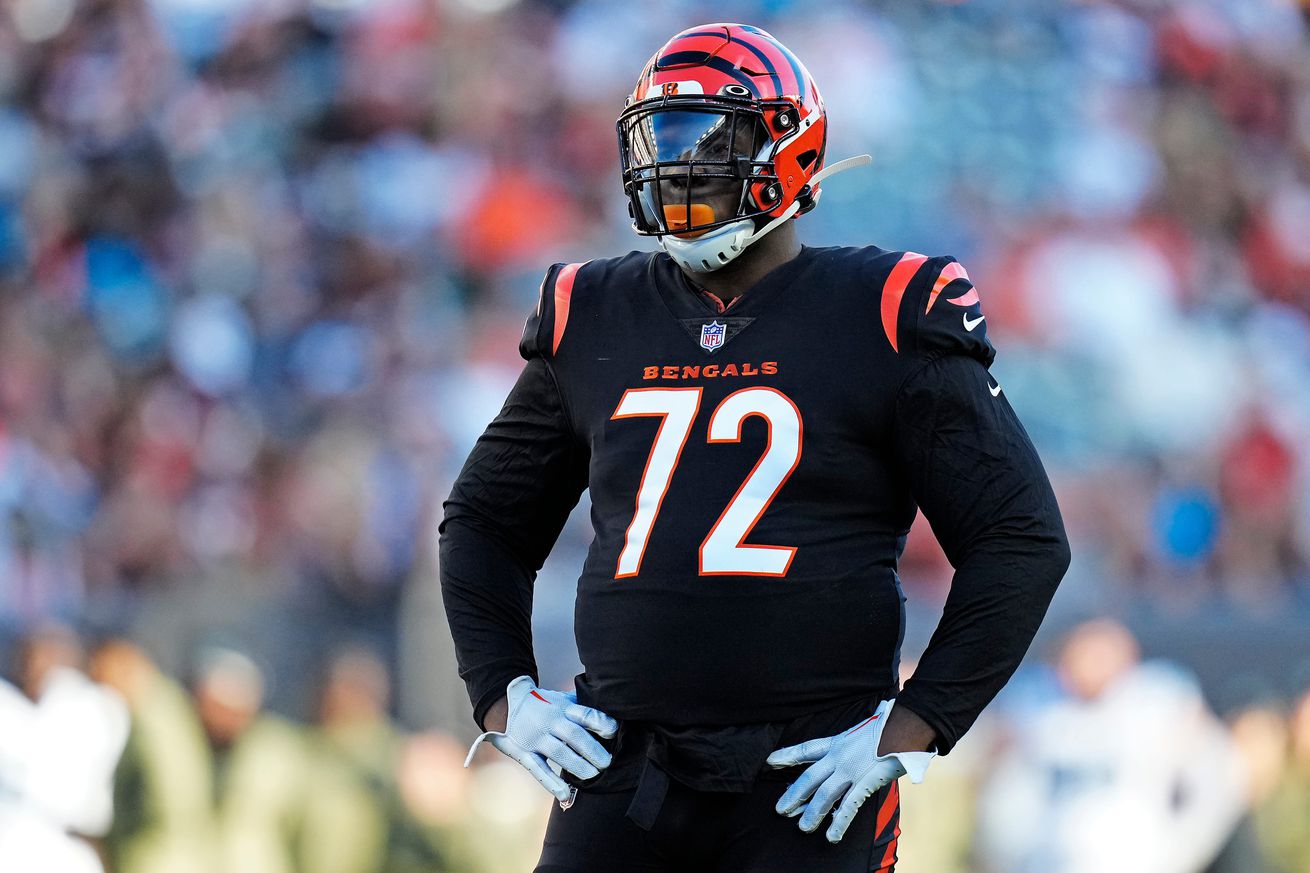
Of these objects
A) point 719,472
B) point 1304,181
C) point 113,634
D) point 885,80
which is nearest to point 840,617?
point 719,472

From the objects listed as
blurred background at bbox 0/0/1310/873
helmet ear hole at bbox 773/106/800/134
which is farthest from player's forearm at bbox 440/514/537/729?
blurred background at bbox 0/0/1310/873

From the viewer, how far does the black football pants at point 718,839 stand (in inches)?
75.5

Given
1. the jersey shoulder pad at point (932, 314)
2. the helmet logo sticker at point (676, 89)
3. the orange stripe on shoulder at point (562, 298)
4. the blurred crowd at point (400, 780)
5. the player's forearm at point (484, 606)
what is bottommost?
the blurred crowd at point (400, 780)

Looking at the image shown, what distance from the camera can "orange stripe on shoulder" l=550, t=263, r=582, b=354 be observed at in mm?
A: 2199

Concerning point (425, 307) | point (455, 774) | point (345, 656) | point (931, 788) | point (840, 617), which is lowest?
point (931, 788)

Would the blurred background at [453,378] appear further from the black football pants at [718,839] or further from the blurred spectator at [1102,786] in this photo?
the black football pants at [718,839]

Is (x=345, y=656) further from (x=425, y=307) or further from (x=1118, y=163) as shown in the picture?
(x=1118, y=163)

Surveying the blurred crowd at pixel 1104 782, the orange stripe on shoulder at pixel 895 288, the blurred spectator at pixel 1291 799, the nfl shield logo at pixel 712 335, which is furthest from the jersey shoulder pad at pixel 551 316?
the blurred spectator at pixel 1291 799

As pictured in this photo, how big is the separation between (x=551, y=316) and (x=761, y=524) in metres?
0.47

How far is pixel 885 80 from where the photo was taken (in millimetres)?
5859

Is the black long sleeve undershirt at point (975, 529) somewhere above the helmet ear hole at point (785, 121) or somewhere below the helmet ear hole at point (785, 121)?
below

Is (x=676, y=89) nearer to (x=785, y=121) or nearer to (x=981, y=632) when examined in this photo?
(x=785, y=121)

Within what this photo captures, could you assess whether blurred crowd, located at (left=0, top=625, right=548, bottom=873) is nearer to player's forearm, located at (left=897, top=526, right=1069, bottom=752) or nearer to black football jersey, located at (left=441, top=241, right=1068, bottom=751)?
black football jersey, located at (left=441, top=241, right=1068, bottom=751)

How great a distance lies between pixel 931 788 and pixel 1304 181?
3069 millimetres
